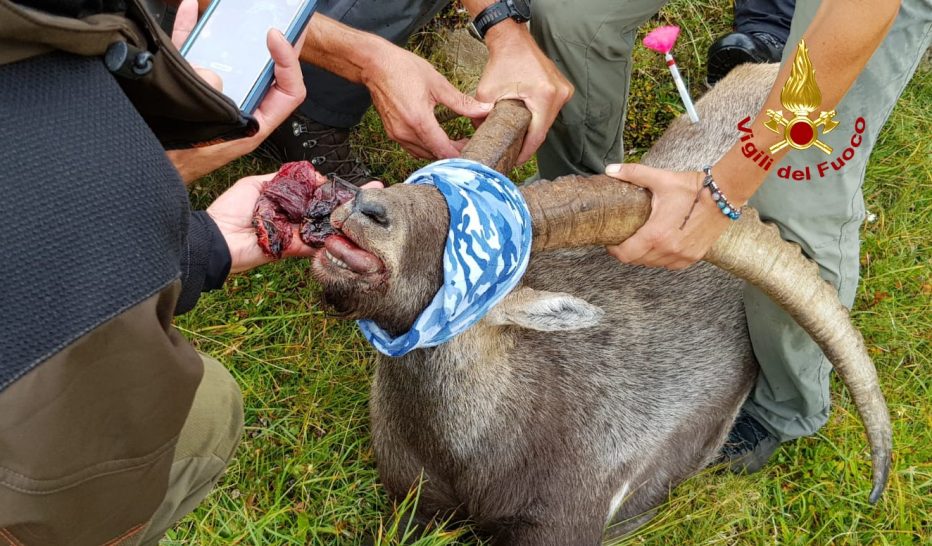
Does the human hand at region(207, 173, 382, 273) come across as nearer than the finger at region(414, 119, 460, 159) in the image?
Yes

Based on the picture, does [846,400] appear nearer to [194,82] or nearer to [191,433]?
[191,433]

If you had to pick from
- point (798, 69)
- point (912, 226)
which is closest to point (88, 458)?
point (798, 69)

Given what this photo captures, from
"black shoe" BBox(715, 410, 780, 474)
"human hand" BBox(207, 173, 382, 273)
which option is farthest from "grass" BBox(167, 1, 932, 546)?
"human hand" BBox(207, 173, 382, 273)

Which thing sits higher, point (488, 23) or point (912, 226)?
point (488, 23)

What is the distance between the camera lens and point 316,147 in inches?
226

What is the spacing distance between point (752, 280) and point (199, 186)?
3793 millimetres

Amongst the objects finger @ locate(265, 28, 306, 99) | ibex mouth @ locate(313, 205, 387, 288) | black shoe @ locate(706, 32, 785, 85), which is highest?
finger @ locate(265, 28, 306, 99)

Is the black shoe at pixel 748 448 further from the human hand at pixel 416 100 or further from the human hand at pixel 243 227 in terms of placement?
the human hand at pixel 243 227

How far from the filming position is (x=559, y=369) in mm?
4270

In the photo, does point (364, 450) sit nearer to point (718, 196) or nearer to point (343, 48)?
point (343, 48)

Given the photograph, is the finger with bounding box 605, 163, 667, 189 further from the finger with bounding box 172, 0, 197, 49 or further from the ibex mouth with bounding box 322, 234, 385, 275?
the finger with bounding box 172, 0, 197, 49

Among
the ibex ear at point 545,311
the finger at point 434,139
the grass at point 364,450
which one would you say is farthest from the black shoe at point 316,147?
the ibex ear at point 545,311

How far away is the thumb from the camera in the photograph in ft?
13.5

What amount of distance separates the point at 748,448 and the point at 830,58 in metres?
2.71
